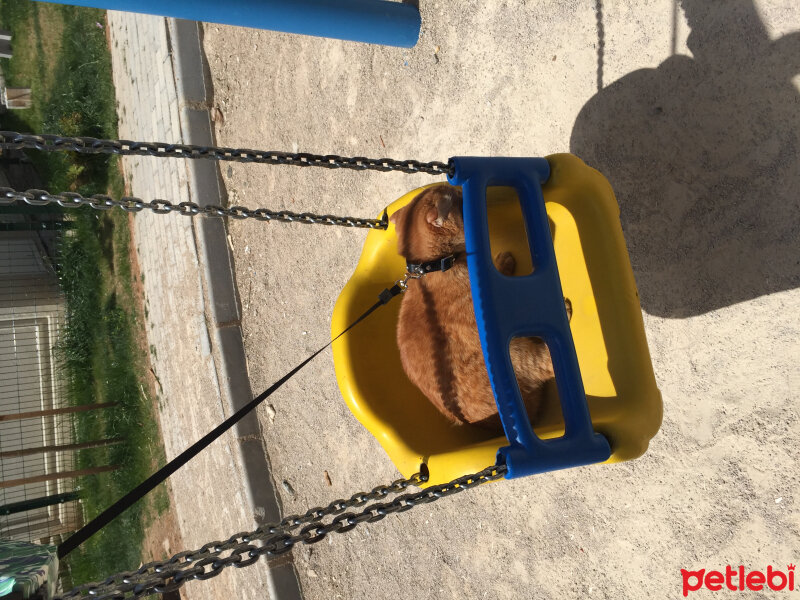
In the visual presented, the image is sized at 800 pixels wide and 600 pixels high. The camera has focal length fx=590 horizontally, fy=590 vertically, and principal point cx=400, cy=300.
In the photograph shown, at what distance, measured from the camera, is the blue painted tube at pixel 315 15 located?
11.0 ft

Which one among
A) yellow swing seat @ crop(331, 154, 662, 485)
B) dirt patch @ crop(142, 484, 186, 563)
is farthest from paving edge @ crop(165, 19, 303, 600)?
yellow swing seat @ crop(331, 154, 662, 485)

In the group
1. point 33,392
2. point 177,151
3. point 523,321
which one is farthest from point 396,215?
point 33,392

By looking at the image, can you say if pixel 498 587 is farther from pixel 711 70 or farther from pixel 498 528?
pixel 711 70

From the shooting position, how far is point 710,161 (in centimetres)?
234

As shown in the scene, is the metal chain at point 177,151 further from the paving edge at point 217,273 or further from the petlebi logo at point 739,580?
the paving edge at point 217,273

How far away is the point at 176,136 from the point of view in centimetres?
581

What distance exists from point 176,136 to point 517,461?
5191mm

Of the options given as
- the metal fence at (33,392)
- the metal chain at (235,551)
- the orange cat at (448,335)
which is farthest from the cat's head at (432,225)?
the metal fence at (33,392)

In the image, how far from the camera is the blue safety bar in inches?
73.8

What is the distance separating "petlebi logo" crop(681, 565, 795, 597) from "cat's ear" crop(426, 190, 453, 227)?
1.76 m

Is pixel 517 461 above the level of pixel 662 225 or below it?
below

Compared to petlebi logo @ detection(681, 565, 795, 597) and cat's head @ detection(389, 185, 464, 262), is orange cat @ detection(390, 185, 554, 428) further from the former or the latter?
petlebi logo @ detection(681, 565, 795, 597)

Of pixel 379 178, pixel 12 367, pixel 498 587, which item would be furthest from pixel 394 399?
pixel 12 367

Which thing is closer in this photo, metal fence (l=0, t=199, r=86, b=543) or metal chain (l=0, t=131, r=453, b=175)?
metal chain (l=0, t=131, r=453, b=175)
